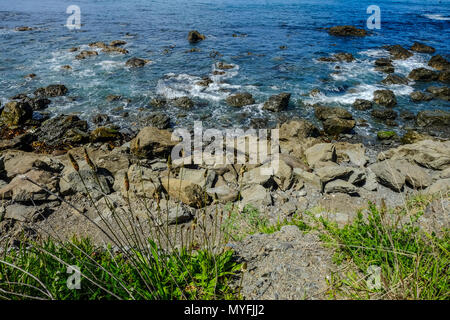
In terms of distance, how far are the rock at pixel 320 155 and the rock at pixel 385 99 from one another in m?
9.36

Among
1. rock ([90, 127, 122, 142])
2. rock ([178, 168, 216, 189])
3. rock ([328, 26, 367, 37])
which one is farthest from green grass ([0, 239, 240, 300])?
rock ([328, 26, 367, 37])

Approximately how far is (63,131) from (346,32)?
35853 millimetres

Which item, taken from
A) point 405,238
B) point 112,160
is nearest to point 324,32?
point 112,160

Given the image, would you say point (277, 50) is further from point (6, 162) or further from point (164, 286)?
point (164, 286)

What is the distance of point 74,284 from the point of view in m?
3.14

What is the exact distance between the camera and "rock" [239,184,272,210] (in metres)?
7.26

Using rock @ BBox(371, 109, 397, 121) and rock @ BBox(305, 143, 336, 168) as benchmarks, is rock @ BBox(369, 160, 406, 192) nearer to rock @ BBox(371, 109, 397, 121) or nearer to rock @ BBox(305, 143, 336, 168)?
rock @ BBox(305, 143, 336, 168)

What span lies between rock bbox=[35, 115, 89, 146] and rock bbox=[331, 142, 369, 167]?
479 inches

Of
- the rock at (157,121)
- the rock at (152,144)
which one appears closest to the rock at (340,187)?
the rock at (152,144)

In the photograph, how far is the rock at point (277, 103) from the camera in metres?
16.1

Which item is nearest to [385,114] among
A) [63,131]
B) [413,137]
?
[413,137]

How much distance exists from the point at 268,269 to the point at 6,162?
35.1 feet

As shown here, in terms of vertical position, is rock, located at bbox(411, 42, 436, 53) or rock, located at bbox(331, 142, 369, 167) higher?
rock, located at bbox(411, 42, 436, 53)
